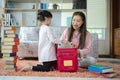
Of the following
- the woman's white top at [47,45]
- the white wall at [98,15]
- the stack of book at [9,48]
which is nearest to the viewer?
the stack of book at [9,48]

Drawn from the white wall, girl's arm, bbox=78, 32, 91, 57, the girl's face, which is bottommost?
girl's arm, bbox=78, 32, 91, 57

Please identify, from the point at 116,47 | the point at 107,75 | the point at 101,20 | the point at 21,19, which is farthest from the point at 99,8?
the point at 107,75

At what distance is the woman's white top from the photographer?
77.2 inches

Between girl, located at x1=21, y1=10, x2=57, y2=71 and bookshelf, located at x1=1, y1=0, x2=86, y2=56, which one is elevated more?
bookshelf, located at x1=1, y1=0, x2=86, y2=56

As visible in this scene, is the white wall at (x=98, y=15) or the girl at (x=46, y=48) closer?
the girl at (x=46, y=48)

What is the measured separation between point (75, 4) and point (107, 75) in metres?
2.91

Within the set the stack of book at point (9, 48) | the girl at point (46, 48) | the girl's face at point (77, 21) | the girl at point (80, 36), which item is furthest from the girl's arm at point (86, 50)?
Answer: the stack of book at point (9, 48)

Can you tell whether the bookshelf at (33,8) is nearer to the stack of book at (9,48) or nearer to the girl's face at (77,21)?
the girl's face at (77,21)

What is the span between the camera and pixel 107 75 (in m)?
1.61

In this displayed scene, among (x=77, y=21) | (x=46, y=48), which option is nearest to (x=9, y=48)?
(x=46, y=48)

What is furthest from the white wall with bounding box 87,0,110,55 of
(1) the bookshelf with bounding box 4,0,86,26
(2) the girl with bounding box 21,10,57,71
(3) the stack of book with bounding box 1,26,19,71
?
(3) the stack of book with bounding box 1,26,19,71

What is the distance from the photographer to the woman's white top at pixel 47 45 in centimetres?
196

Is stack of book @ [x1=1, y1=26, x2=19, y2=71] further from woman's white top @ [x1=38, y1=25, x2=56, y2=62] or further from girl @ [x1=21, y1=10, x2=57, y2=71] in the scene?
woman's white top @ [x1=38, y1=25, x2=56, y2=62]

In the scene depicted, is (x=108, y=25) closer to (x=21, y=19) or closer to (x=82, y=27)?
(x=21, y=19)
